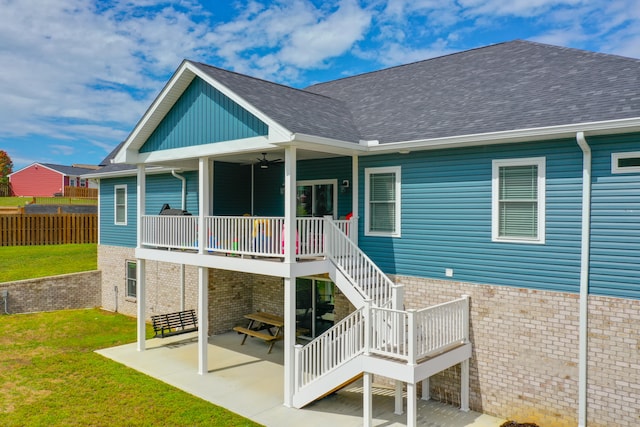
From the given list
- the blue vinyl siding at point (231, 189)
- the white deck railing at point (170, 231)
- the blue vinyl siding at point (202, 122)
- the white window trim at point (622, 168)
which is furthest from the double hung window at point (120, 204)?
the white window trim at point (622, 168)

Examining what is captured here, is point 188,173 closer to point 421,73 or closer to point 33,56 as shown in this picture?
point 421,73

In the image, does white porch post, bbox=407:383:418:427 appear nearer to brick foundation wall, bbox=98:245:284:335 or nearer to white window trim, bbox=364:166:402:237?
white window trim, bbox=364:166:402:237

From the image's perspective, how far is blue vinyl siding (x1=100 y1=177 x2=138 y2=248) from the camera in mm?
18344

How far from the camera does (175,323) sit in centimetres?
1545

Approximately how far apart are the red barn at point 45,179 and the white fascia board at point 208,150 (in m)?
41.5

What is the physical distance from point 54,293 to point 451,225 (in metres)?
16.4

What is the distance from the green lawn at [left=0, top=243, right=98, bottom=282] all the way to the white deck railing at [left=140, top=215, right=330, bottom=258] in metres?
9.19

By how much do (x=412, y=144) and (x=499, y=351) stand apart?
4753 mm

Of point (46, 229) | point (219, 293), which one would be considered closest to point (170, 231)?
point (219, 293)

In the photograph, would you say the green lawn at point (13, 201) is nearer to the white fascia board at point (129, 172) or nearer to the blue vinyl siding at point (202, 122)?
the white fascia board at point (129, 172)

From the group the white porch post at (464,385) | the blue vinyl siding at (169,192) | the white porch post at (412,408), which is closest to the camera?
the white porch post at (412,408)

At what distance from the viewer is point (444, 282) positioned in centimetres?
1001

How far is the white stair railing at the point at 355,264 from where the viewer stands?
10039mm

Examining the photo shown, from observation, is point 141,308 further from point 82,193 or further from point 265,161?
point 82,193
